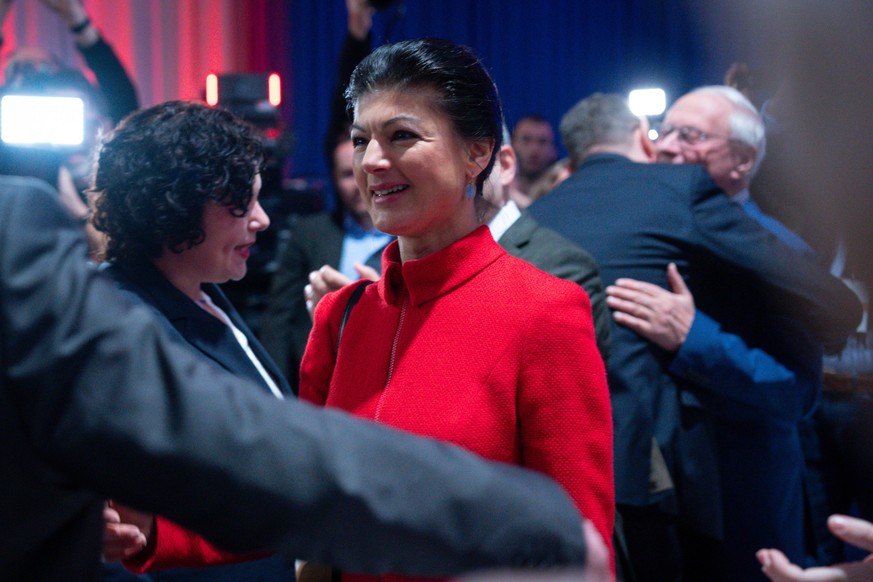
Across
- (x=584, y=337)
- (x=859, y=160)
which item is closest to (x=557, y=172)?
(x=584, y=337)

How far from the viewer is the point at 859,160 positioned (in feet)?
2.37

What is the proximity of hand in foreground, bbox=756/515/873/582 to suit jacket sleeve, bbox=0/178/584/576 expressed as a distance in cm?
87

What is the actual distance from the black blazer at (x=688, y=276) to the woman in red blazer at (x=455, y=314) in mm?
838

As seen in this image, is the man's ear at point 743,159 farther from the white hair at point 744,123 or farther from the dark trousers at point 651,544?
the dark trousers at point 651,544

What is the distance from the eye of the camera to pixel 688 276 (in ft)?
7.52

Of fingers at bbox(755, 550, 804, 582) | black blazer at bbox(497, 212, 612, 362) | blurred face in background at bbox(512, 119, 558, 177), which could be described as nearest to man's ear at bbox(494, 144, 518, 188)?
black blazer at bbox(497, 212, 612, 362)

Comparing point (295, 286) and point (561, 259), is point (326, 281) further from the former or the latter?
point (295, 286)

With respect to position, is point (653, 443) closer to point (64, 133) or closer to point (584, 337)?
point (584, 337)

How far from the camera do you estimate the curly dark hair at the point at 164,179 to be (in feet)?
5.46

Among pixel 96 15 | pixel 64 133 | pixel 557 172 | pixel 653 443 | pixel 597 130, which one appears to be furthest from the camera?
pixel 96 15

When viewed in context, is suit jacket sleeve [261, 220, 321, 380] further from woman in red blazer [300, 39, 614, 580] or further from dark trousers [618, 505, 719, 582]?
woman in red blazer [300, 39, 614, 580]

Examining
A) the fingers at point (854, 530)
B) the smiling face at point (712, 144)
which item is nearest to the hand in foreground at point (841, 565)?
the fingers at point (854, 530)

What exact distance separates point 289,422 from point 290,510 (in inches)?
2.2

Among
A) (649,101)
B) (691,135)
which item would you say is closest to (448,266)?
(691,135)
